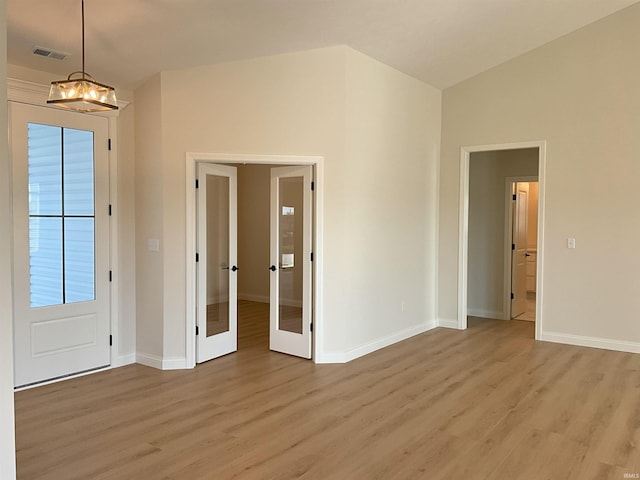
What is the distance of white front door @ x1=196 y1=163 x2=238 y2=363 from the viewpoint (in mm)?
5156

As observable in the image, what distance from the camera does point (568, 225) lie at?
6.09 metres

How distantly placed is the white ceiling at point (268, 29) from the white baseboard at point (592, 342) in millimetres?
3581

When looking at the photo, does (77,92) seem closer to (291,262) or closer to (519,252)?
(291,262)

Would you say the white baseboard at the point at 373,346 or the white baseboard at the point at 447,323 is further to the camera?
the white baseboard at the point at 447,323

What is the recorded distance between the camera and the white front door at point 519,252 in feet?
24.8

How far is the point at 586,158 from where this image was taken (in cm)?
596

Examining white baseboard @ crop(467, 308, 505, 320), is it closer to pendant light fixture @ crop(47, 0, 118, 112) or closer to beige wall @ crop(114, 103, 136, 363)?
beige wall @ crop(114, 103, 136, 363)

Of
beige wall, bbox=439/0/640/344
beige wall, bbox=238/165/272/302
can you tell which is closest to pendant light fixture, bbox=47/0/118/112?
beige wall, bbox=439/0/640/344

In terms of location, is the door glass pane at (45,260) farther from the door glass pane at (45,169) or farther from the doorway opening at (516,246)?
the doorway opening at (516,246)

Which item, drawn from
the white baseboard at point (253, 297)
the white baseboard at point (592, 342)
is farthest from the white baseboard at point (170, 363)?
the white baseboard at point (592, 342)

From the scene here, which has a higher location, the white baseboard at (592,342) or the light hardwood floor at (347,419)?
the white baseboard at (592,342)

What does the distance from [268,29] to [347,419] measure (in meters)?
3.35

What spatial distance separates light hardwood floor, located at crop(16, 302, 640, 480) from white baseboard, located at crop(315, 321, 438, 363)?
0.12 meters

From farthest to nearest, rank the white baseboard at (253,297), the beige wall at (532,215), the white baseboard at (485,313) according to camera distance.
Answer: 1. the beige wall at (532,215)
2. the white baseboard at (253,297)
3. the white baseboard at (485,313)
